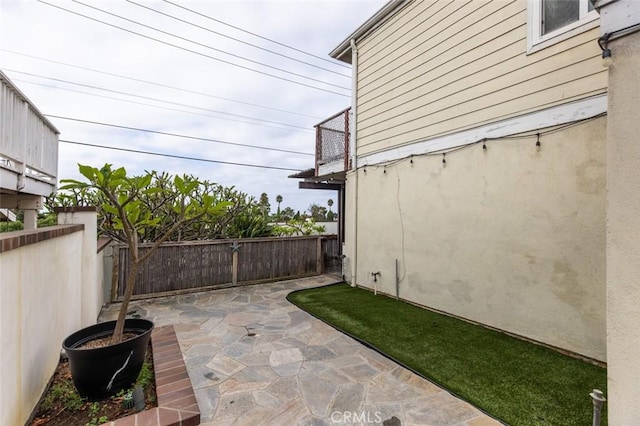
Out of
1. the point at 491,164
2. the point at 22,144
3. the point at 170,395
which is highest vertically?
the point at 22,144

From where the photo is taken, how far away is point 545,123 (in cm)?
375

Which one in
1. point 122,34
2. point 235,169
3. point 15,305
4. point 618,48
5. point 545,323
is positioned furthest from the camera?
point 235,169

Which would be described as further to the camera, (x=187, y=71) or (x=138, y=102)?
(x=138, y=102)

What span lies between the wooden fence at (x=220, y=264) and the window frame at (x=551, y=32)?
20.5ft

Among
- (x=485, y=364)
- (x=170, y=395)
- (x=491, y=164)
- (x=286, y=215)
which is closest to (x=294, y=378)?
(x=170, y=395)

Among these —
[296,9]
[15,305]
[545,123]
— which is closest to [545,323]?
[545,123]

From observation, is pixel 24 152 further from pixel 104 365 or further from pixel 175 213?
pixel 104 365

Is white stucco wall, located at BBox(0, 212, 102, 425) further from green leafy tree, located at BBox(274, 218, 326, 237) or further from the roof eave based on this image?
the roof eave

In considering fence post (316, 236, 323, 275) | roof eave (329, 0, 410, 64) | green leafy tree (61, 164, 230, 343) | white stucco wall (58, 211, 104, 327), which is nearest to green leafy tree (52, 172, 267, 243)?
fence post (316, 236, 323, 275)

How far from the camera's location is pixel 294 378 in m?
3.06

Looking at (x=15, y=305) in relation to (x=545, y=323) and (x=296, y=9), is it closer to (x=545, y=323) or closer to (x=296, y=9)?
(x=545, y=323)

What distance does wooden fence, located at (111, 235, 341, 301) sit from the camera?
619cm

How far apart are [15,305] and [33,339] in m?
0.57

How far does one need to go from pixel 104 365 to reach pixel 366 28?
756cm
